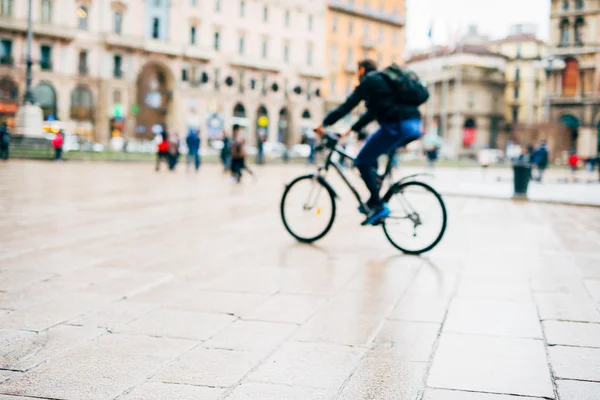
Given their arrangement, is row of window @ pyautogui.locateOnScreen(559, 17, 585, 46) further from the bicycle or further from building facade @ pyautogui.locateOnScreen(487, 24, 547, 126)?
the bicycle

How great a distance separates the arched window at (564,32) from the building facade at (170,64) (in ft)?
79.6

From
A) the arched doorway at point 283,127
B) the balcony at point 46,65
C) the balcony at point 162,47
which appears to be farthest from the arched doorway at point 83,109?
the arched doorway at point 283,127

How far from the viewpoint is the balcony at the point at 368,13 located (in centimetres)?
7586

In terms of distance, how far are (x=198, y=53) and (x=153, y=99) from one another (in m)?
7.14

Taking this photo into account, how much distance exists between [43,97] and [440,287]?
5434cm

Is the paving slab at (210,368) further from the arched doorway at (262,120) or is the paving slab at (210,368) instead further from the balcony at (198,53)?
the arched doorway at (262,120)

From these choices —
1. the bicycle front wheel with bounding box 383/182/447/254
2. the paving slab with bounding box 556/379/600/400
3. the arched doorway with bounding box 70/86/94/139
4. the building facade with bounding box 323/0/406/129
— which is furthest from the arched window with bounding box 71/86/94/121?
the paving slab with bounding box 556/379/600/400

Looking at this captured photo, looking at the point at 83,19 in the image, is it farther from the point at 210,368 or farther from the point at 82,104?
the point at 210,368

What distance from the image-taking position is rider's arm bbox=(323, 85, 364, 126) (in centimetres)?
661

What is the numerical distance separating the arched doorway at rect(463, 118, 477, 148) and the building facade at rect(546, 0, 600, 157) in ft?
43.4

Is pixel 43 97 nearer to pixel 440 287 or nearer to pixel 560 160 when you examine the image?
pixel 560 160

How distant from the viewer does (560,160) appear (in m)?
62.3

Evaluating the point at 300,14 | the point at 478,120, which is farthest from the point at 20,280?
the point at 478,120

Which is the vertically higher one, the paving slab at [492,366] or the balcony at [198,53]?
the balcony at [198,53]
